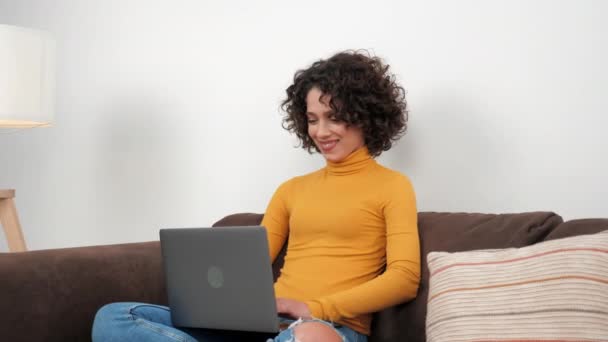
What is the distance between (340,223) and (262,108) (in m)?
0.80

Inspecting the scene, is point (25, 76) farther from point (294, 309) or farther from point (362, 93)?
point (294, 309)

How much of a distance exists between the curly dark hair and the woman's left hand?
472 millimetres

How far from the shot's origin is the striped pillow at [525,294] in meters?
1.28

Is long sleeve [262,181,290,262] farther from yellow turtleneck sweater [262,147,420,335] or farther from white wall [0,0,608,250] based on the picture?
white wall [0,0,608,250]

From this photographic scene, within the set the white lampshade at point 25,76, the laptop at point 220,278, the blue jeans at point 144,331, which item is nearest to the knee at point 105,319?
the blue jeans at point 144,331

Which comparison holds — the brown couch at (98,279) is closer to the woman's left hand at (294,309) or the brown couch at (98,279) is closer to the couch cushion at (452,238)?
the couch cushion at (452,238)

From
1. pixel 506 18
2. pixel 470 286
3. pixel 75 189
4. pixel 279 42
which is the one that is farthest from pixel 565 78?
pixel 75 189

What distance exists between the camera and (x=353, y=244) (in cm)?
179

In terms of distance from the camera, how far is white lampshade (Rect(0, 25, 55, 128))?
245 cm

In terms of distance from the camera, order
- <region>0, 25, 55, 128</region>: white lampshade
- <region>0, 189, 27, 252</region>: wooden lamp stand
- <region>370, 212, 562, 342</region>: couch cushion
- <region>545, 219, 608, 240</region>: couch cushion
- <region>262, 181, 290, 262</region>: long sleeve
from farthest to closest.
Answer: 1. <region>0, 189, 27, 252</region>: wooden lamp stand
2. <region>0, 25, 55, 128</region>: white lampshade
3. <region>262, 181, 290, 262</region>: long sleeve
4. <region>370, 212, 562, 342</region>: couch cushion
5. <region>545, 219, 608, 240</region>: couch cushion

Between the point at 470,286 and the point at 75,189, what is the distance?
2.11 m

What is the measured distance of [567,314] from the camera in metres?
1.29

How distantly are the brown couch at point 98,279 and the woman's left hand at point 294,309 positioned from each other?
22cm

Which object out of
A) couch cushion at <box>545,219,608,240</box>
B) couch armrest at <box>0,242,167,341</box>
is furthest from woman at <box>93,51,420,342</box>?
couch cushion at <box>545,219,608,240</box>
